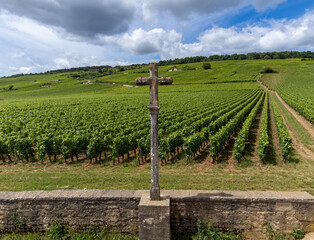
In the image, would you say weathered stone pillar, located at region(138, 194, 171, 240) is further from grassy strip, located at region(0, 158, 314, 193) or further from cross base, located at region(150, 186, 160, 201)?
grassy strip, located at region(0, 158, 314, 193)

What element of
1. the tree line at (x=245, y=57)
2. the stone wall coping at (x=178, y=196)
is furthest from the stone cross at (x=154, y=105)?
the tree line at (x=245, y=57)

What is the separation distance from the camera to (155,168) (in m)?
5.20

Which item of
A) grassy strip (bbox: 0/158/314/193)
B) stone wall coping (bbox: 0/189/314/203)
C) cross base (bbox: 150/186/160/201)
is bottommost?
grassy strip (bbox: 0/158/314/193)

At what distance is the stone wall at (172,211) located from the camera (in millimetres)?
5289

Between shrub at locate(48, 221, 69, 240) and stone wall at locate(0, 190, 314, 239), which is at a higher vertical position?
stone wall at locate(0, 190, 314, 239)

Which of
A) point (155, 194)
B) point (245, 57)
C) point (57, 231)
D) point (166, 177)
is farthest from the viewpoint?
point (245, 57)

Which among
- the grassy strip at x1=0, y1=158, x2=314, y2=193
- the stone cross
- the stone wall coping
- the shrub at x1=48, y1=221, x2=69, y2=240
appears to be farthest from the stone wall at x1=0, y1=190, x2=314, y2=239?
the grassy strip at x1=0, y1=158, x2=314, y2=193

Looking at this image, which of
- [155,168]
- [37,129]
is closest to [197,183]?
[155,168]

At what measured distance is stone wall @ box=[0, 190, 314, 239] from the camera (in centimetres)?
529

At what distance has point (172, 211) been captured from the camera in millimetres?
5465

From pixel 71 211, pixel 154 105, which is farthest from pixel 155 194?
pixel 71 211

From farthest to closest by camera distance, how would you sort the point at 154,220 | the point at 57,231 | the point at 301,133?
the point at 301,133 → the point at 57,231 → the point at 154,220

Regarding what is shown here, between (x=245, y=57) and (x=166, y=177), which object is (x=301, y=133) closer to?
(x=166, y=177)

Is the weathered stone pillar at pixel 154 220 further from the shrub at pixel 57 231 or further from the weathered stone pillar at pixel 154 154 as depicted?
the shrub at pixel 57 231
